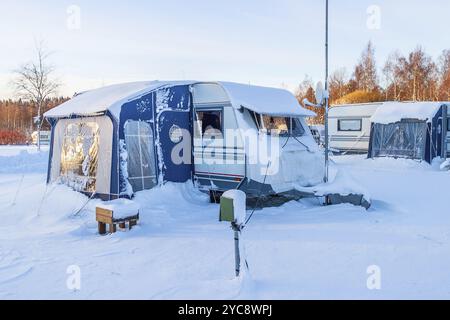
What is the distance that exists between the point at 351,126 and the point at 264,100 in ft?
40.1

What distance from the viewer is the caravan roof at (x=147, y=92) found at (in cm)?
808

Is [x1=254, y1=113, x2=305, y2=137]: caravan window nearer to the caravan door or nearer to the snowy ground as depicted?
the caravan door

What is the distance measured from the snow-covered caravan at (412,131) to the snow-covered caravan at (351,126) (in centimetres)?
142

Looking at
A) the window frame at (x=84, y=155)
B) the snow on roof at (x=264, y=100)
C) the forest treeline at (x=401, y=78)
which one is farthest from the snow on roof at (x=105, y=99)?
the forest treeline at (x=401, y=78)

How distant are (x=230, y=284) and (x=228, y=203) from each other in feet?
→ 2.78

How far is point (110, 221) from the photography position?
20.4ft

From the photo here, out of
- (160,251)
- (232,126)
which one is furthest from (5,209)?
(232,126)

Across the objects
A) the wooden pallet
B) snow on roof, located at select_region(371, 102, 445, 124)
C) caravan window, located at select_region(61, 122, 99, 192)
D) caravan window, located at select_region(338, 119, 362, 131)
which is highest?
snow on roof, located at select_region(371, 102, 445, 124)

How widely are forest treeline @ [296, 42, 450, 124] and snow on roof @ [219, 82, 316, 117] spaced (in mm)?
25345

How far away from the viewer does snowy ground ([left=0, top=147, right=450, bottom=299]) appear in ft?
13.6

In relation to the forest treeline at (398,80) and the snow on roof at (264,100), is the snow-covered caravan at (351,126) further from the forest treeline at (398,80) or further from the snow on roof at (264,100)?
the forest treeline at (398,80)

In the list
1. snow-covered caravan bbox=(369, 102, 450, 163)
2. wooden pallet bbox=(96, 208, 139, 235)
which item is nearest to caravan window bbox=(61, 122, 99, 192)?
wooden pallet bbox=(96, 208, 139, 235)

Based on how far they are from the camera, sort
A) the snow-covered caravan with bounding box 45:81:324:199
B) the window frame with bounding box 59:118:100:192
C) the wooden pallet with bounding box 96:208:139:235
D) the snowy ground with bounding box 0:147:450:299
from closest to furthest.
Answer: the snowy ground with bounding box 0:147:450:299, the wooden pallet with bounding box 96:208:139:235, the snow-covered caravan with bounding box 45:81:324:199, the window frame with bounding box 59:118:100:192

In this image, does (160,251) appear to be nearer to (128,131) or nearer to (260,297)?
(260,297)
